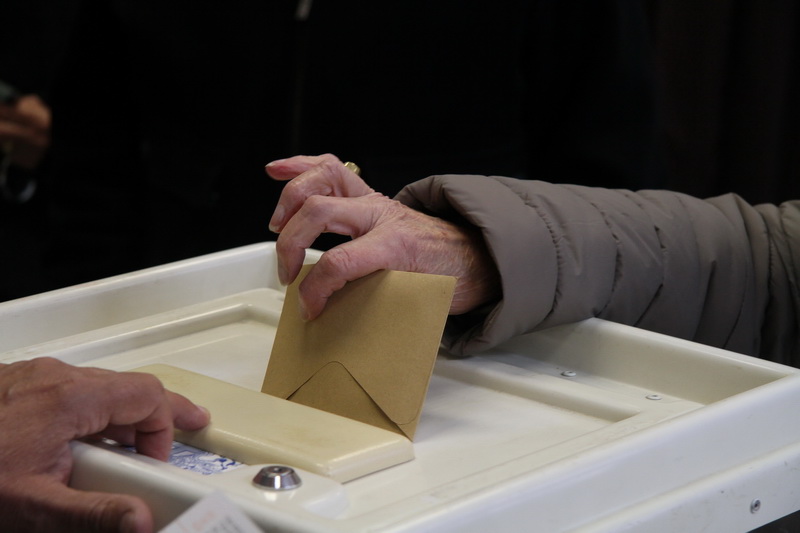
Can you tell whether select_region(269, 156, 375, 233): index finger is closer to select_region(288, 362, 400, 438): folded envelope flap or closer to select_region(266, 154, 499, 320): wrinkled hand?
select_region(266, 154, 499, 320): wrinkled hand

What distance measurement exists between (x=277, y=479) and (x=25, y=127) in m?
1.66

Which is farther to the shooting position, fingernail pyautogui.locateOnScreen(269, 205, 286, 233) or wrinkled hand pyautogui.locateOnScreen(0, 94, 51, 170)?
wrinkled hand pyautogui.locateOnScreen(0, 94, 51, 170)

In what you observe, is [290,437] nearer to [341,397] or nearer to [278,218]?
[341,397]

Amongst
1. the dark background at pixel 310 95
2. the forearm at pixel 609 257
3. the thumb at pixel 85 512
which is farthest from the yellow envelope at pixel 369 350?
the dark background at pixel 310 95

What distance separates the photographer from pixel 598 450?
27.3 inches

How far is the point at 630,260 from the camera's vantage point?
3.43 ft

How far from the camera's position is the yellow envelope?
80 cm

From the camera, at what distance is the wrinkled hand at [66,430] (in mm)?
620

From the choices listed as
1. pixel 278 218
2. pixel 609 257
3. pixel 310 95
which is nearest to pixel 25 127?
pixel 310 95

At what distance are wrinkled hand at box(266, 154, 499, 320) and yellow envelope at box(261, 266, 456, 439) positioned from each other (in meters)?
0.02

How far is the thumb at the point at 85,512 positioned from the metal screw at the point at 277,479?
0.23ft

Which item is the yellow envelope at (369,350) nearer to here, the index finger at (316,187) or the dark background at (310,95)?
the index finger at (316,187)

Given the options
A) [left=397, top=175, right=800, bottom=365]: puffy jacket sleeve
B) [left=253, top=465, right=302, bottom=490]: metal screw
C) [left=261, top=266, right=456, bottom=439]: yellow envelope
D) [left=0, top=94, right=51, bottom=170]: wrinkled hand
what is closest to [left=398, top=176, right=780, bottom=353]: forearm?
[left=397, top=175, right=800, bottom=365]: puffy jacket sleeve

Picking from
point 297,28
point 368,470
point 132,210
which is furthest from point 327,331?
point 132,210
